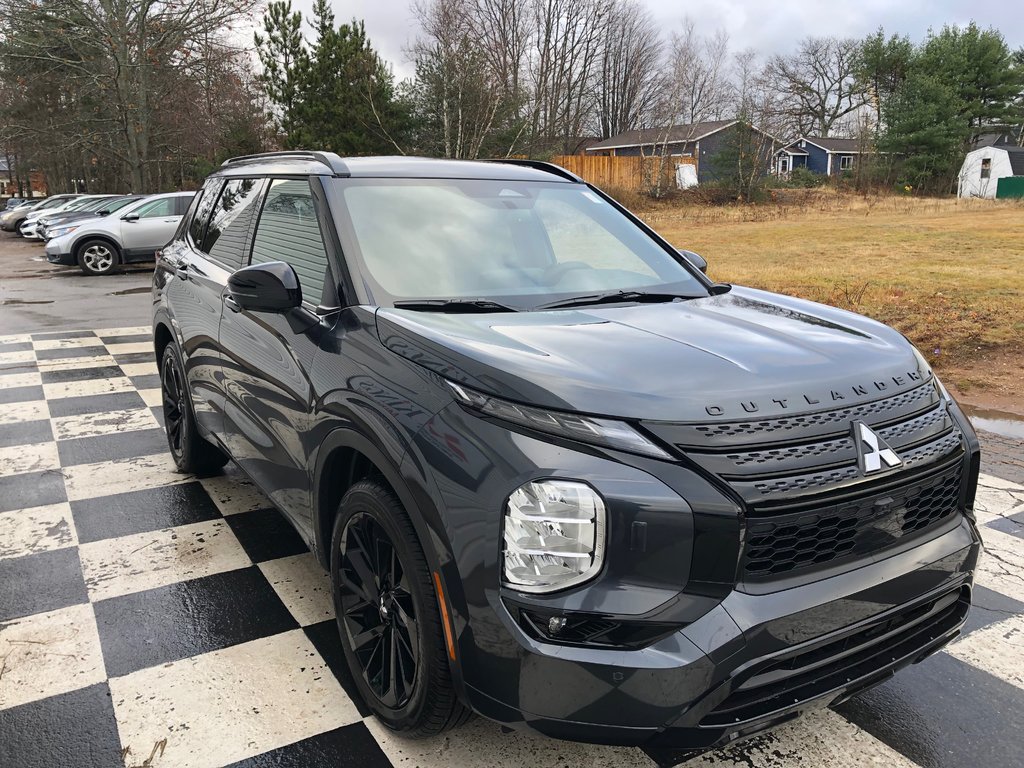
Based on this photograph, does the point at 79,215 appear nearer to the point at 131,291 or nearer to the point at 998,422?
the point at 131,291

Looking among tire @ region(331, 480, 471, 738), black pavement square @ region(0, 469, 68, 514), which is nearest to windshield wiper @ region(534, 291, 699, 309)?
tire @ region(331, 480, 471, 738)

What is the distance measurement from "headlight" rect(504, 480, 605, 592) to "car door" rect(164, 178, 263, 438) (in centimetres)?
229

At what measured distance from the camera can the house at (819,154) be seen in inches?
2443

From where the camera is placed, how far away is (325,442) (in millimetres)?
2545

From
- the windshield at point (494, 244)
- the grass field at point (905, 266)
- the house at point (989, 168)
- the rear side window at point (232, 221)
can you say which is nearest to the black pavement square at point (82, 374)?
the rear side window at point (232, 221)

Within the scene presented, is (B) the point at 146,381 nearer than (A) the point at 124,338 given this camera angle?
Yes

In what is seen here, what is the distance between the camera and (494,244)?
3080mm

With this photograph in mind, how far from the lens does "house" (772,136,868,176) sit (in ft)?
204

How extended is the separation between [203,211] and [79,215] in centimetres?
2079

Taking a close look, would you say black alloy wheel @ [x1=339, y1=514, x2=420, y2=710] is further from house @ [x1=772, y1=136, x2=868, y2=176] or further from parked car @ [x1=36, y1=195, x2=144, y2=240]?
house @ [x1=772, y1=136, x2=868, y2=176]

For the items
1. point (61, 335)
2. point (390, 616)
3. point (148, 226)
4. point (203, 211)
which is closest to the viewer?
point (390, 616)

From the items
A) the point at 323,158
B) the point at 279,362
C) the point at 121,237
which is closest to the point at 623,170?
the point at 121,237

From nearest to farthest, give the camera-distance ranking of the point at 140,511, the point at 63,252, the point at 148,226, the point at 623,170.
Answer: the point at 140,511 → the point at 63,252 → the point at 148,226 → the point at 623,170

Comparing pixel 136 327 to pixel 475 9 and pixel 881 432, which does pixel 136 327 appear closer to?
pixel 881 432
